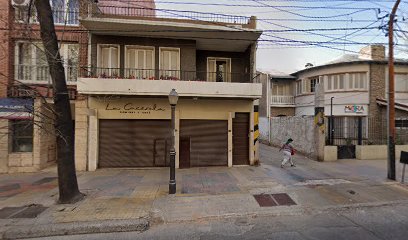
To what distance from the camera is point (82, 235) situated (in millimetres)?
5312

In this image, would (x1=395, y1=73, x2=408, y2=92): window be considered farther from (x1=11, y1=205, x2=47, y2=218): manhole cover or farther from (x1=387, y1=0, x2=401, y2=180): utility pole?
(x1=11, y1=205, x2=47, y2=218): manhole cover

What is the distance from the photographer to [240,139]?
12.5 m

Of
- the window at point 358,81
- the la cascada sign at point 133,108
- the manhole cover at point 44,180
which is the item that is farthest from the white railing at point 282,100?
the manhole cover at point 44,180

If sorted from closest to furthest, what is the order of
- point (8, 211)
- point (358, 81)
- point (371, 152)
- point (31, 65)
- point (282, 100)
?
point (8, 211)
point (31, 65)
point (371, 152)
point (358, 81)
point (282, 100)

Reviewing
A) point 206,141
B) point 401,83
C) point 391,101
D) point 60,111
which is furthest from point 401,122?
point 60,111

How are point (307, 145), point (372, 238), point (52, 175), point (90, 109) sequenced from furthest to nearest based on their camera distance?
point (307, 145) → point (90, 109) → point (52, 175) → point (372, 238)

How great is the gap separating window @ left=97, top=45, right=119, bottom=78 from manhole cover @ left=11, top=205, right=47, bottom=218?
6.89 meters

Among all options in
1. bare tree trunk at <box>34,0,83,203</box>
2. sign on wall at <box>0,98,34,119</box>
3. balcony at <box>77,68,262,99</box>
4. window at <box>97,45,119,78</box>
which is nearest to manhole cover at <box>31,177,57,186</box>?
sign on wall at <box>0,98,34,119</box>

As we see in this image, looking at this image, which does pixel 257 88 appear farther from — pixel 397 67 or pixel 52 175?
pixel 397 67

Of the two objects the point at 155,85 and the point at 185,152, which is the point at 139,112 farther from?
the point at 185,152

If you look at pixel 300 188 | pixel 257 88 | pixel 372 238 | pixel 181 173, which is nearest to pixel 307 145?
pixel 257 88

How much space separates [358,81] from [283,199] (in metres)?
17.2

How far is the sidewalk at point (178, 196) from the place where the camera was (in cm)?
581

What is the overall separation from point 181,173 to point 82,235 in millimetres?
5674
